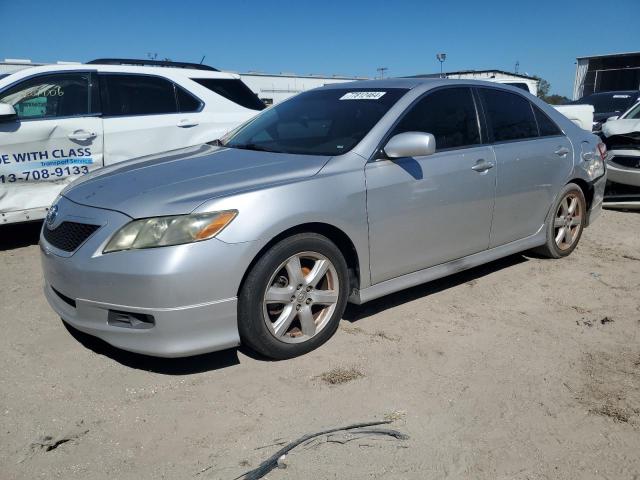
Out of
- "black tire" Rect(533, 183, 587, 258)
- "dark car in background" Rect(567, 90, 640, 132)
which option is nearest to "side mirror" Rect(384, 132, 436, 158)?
"black tire" Rect(533, 183, 587, 258)

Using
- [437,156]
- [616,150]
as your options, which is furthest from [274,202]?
[616,150]

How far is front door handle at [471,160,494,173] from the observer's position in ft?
13.1

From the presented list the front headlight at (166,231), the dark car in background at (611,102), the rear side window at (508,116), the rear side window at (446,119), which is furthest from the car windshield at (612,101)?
the front headlight at (166,231)

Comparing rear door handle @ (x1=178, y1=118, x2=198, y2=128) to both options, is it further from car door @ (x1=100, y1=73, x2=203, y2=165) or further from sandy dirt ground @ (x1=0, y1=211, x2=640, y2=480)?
sandy dirt ground @ (x1=0, y1=211, x2=640, y2=480)

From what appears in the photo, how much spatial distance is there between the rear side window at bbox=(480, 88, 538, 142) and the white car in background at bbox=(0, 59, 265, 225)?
10.1 ft

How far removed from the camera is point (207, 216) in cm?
281

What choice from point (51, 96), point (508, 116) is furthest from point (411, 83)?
point (51, 96)

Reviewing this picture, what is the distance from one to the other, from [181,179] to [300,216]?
71 cm

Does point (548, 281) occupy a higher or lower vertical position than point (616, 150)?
lower

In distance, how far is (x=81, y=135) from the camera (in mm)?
5402

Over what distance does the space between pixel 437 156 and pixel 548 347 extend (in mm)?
1421

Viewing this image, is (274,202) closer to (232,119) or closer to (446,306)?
(446,306)

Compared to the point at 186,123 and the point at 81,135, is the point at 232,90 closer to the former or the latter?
the point at 186,123

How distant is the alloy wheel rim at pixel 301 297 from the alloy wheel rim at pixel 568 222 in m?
2.61
